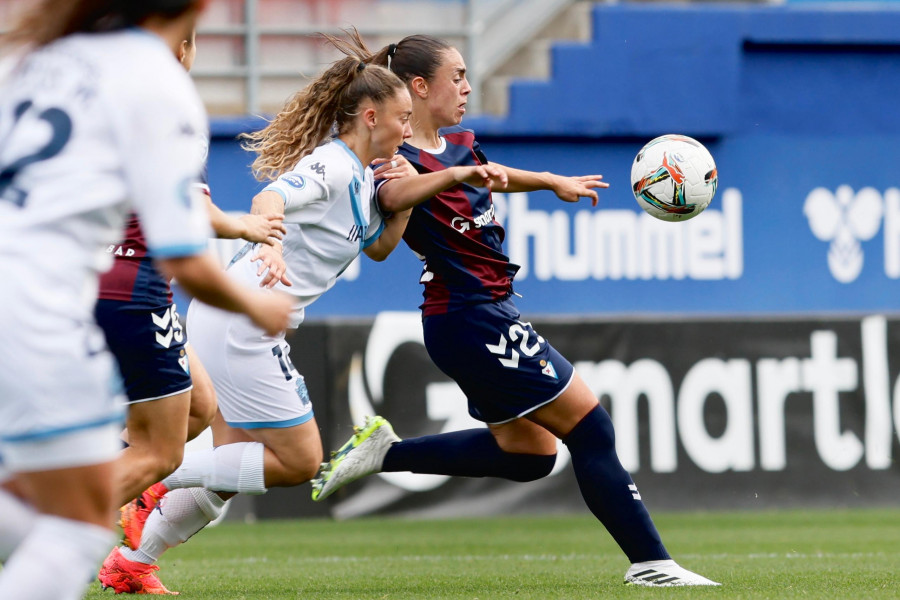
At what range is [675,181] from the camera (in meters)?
4.99

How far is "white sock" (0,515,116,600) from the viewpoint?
2.29 m

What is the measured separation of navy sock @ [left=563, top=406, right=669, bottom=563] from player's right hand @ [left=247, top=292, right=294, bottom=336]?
2.34 metres

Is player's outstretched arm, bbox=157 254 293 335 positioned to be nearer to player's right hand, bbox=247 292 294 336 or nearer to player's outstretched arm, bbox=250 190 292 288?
player's right hand, bbox=247 292 294 336

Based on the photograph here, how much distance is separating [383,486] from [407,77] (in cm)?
413

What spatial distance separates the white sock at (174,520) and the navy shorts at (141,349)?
25.6 inches

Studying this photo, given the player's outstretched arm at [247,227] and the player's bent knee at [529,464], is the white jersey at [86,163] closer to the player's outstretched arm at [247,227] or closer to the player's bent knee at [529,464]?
the player's outstretched arm at [247,227]

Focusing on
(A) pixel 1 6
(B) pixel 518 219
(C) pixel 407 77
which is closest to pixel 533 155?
(B) pixel 518 219

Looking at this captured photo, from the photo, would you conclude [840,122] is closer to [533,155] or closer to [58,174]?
[533,155]

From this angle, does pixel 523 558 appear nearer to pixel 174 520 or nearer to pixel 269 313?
pixel 174 520

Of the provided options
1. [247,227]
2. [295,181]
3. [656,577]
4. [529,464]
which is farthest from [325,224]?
[656,577]

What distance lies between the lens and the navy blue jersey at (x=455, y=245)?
489cm

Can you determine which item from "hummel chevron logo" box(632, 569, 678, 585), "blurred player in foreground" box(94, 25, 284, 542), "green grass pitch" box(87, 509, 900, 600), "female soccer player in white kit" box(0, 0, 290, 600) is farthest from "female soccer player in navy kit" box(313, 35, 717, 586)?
"female soccer player in white kit" box(0, 0, 290, 600)

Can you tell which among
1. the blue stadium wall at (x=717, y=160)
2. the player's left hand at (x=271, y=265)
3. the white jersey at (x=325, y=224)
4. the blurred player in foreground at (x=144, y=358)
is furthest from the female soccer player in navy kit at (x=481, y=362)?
the blue stadium wall at (x=717, y=160)

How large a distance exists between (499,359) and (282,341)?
810 mm
